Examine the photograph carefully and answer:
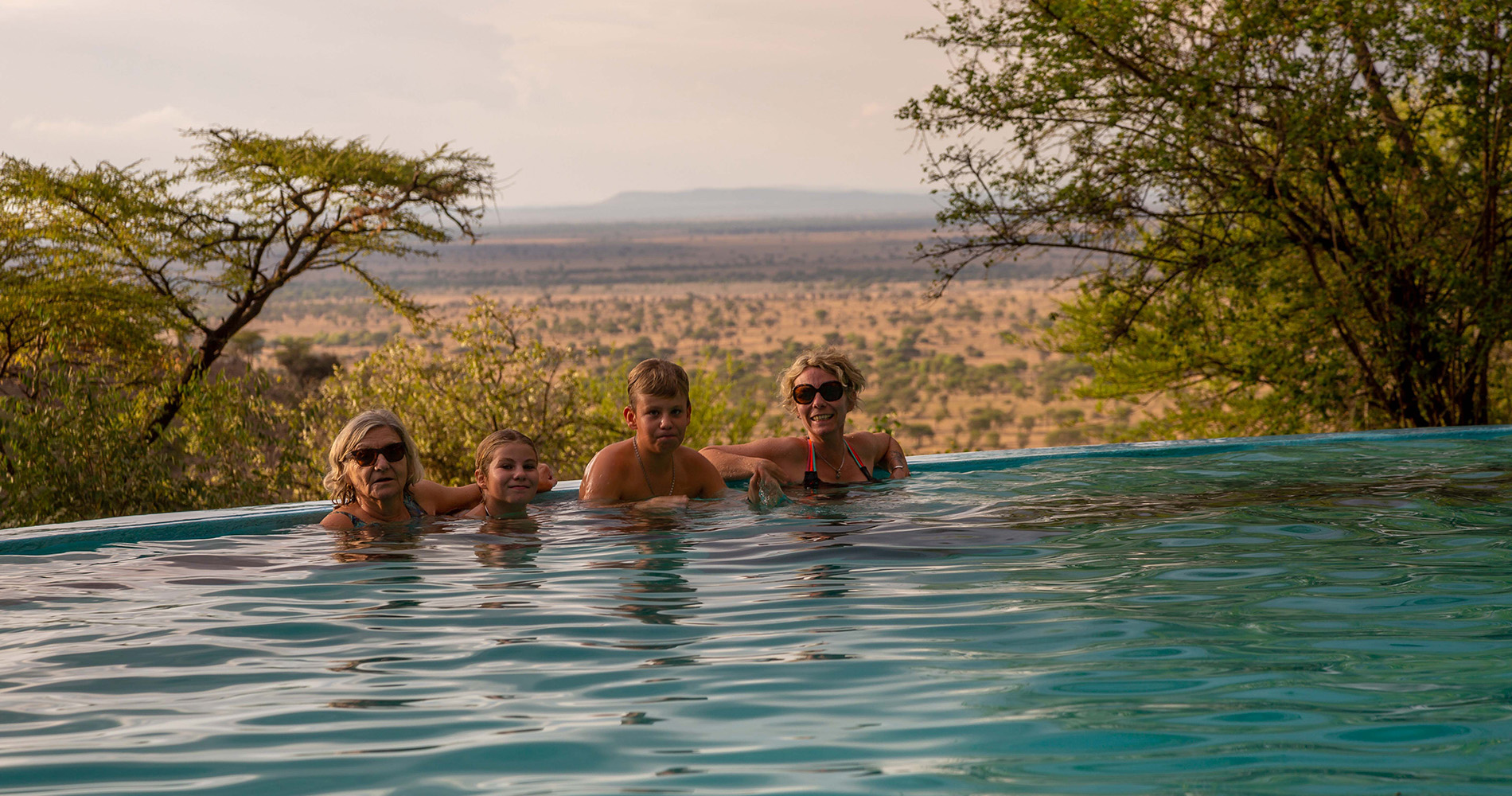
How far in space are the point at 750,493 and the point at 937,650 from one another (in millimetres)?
2586

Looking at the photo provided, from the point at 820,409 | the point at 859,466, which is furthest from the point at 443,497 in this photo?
the point at 859,466

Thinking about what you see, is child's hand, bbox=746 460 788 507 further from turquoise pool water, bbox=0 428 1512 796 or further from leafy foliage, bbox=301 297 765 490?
leafy foliage, bbox=301 297 765 490

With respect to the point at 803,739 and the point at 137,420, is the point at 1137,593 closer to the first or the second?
the point at 803,739

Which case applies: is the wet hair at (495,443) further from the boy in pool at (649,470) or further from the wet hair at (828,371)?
the wet hair at (828,371)

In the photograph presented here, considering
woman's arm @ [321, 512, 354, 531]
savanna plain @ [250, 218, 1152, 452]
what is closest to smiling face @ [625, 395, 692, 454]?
woman's arm @ [321, 512, 354, 531]

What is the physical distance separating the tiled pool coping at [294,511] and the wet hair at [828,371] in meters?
1.24

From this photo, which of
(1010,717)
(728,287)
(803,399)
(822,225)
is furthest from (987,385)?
(822,225)

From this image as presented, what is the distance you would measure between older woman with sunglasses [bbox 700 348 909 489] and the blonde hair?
162cm

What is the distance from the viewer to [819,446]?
7.00 m

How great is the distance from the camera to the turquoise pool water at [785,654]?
2768 mm

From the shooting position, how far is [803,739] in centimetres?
292

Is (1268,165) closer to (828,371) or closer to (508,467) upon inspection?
(828,371)

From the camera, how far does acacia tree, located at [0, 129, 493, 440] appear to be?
48.1 feet

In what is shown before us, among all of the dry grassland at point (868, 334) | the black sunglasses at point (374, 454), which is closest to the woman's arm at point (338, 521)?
the black sunglasses at point (374, 454)
